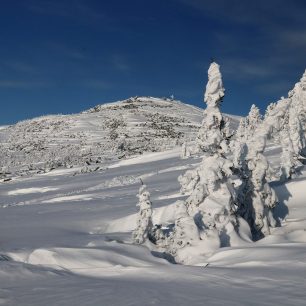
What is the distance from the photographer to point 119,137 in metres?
111

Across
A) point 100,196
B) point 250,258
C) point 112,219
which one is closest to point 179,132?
point 100,196

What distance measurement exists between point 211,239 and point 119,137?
98085mm

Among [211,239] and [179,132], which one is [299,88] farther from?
[179,132]

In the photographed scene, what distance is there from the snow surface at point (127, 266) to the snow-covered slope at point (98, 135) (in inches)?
1900

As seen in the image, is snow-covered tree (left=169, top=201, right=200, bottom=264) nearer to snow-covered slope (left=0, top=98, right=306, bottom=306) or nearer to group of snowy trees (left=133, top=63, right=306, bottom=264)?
group of snowy trees (left=133, top=63, right=306, bottom=264)

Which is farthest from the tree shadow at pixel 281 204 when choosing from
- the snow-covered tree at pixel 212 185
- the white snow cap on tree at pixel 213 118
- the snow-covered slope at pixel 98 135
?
the snow-covered slope at pixel 98 135

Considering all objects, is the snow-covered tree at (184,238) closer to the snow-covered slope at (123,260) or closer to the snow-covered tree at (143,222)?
the snow-covered slope at (123,260)

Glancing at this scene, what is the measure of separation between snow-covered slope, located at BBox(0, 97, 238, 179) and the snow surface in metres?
48.3

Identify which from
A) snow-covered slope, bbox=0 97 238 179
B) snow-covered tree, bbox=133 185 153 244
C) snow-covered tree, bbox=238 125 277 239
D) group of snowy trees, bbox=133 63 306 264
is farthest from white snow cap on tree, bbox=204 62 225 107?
snow-covered slope, bbox=0 97 238 179

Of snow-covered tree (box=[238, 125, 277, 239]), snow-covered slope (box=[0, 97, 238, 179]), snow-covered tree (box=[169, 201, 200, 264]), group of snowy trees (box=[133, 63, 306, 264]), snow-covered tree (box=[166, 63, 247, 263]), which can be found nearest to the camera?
snow-covered tree (box=[169, 201, 200, 264])

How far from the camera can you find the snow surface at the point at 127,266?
714 cm

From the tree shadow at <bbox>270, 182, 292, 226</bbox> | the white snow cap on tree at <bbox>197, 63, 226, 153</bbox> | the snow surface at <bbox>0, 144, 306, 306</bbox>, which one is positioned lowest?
the snow surface at <bbox>0, 144, 306, 306</bbox>

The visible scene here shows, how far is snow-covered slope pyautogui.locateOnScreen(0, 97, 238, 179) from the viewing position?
83.4 meters

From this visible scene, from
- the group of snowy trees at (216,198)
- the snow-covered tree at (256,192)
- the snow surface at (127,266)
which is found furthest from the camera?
the snow-covered tree at (256,192)
